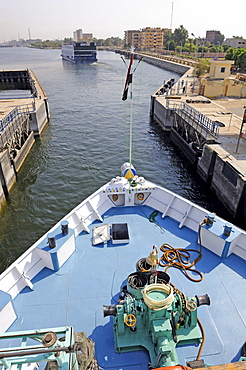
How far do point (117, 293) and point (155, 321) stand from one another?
7.48ft

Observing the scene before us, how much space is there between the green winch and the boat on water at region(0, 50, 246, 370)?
2 centimetres

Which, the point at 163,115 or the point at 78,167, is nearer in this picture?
the point at 78,167

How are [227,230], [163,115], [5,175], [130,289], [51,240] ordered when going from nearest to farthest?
[130,289] < [51,240] < [227,230] < [5,175] < [163,115]

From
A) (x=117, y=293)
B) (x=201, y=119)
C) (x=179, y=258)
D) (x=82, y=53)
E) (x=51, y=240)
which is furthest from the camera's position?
(x=82, y=53)

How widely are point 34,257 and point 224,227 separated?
651 centimetres

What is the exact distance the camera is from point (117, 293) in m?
7.92

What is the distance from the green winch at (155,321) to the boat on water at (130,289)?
0.08 ft

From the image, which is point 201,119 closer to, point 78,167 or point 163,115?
A: point 163,115

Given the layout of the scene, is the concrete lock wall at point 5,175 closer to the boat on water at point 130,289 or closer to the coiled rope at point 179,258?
the boat on water at point 130,289

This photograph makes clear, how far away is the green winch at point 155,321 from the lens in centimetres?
571

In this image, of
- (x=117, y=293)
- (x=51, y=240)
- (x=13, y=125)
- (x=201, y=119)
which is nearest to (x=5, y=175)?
(x=13, y=125)

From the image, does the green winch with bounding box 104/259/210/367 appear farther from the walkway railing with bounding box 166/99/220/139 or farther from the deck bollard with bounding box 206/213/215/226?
the walkway railing with bounding box 166/99/220/139

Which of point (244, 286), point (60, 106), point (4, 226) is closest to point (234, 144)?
point (244, 286)

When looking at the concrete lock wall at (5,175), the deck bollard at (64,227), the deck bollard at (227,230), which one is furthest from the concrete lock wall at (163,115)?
the deck bollard at (64,227)
